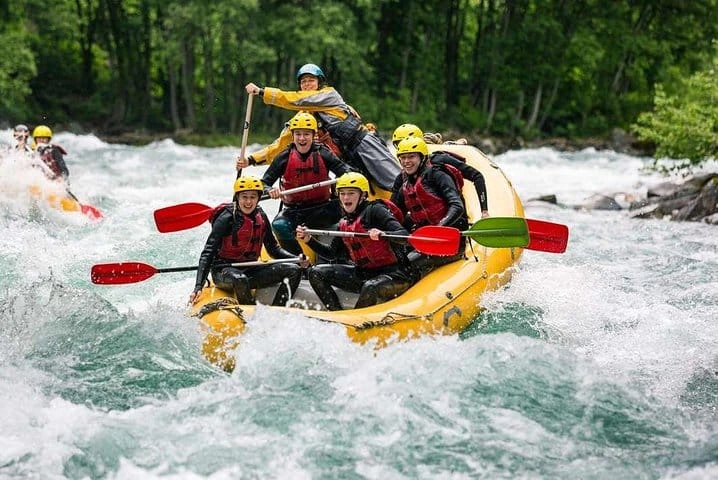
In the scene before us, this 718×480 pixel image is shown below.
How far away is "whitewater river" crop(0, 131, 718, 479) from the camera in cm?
431

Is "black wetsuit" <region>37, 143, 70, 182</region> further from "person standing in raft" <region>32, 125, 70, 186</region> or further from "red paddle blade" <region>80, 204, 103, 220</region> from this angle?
"red paddle blade" <region>80, 204, 103, 220</region>

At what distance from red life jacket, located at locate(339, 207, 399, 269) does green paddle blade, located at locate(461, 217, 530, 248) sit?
23.9 inches

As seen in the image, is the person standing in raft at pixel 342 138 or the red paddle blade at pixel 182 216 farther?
the person standing in raft at pixel 342 138

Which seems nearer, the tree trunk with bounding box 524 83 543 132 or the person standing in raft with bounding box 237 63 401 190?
the person standing in raft with bounding box 237 63 401 190

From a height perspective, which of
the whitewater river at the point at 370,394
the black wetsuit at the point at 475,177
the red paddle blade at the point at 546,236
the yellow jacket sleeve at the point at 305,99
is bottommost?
the whitewater river at the point at 370,394

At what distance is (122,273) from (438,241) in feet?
7.52

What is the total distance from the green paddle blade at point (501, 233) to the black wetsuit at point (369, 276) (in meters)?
0.56

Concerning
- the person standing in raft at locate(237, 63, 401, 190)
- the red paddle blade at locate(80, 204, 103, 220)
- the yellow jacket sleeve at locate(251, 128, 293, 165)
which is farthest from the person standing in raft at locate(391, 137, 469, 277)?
the red paddle blade at locate(80, 204, 103, 220)

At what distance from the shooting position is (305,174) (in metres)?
6.71

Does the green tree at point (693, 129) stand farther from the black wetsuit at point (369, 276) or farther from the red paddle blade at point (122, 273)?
the red paddle blade at point (122, 273)

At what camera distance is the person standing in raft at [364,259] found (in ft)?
19.3

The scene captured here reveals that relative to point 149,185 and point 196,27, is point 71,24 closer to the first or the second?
point 196,27

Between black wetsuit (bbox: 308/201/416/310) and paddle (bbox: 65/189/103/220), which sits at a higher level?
black wetsuit (bbox: 308/201/416/310)

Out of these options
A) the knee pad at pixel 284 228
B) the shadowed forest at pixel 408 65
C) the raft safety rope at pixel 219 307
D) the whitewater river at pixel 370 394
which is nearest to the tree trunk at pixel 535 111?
the shadowed forest at pixel 408 65
